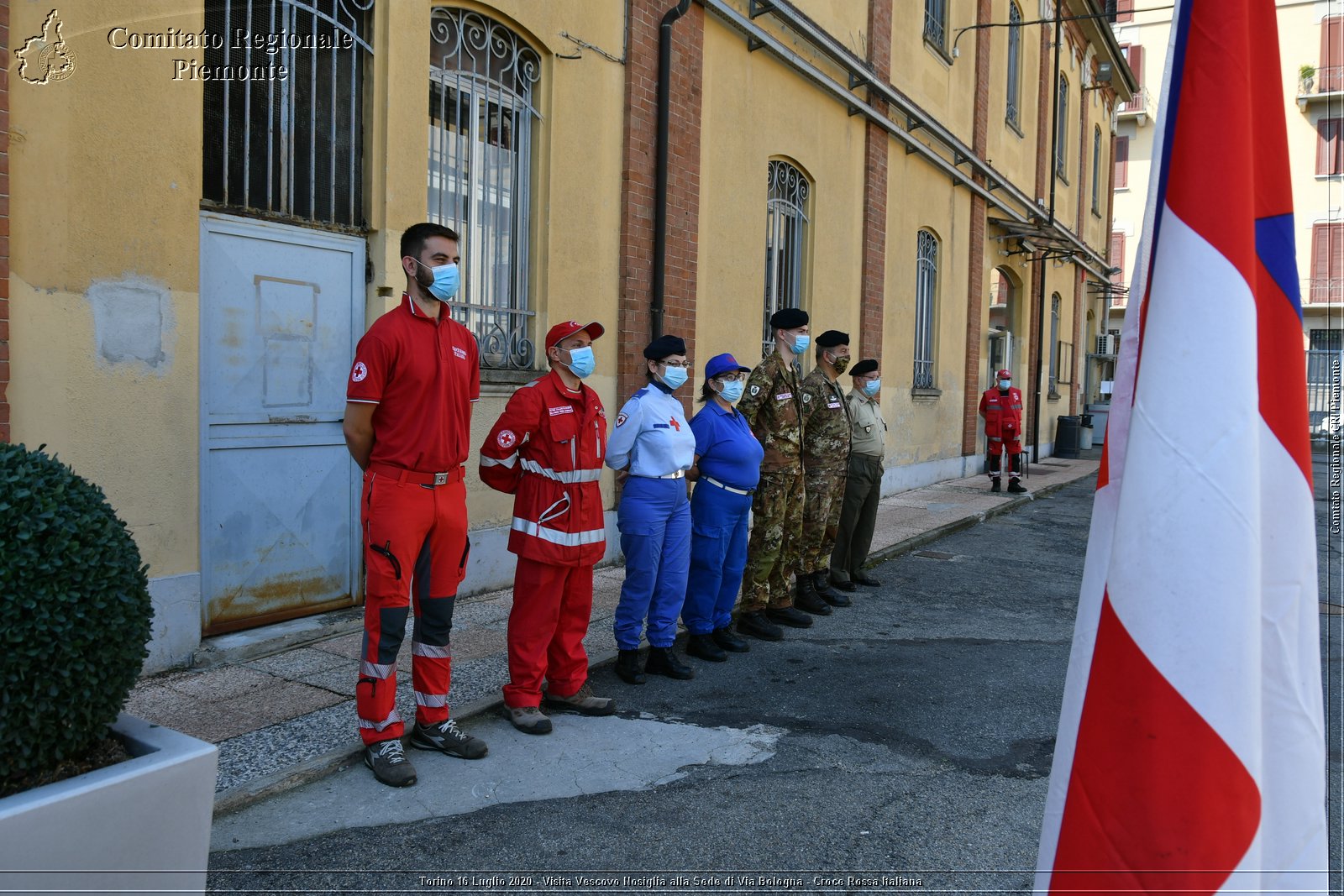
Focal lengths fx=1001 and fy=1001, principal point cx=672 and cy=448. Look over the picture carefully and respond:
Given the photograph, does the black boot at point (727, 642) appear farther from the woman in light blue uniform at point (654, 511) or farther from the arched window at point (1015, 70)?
the arched window at point (1015, 70)

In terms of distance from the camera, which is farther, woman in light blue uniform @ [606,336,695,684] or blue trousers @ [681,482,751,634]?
blue trousers @ [681,482,751,634]

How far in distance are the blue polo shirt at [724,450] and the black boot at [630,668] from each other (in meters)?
1.16

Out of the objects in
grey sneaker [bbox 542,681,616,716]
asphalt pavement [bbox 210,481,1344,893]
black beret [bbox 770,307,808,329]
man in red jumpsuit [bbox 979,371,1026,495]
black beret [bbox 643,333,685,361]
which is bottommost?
asphalt pavement [bbox 210,481,1344,893]

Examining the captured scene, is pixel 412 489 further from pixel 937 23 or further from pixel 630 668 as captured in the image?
pixel 937 23

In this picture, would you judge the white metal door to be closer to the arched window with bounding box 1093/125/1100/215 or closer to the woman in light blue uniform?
the woman in light blue uniform

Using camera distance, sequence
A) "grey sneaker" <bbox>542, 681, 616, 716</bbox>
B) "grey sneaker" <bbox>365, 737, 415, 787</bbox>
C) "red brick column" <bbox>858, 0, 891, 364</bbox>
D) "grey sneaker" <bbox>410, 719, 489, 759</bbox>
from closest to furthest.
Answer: "grey sneaker" <bbox>365, 737, 415, 787</bbox>
"grey sneaker" <bbox>410, 719, 489, 759</bbox>
"grey sneaker" <bbox>542, 681, 616, 716</bbox>
"red brick column" <bbox>858, 0, 891, 364</bbox>

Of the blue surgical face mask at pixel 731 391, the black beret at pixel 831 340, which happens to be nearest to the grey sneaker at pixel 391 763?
the blue surgical face mask at pixel 731 391

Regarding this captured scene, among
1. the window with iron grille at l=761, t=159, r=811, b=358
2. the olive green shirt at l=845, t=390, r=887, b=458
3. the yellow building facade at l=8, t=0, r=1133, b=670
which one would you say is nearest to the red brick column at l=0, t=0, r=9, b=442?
the yellow building facade at l=8, t=0, r=1133, b=670

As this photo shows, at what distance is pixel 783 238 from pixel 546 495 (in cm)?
707

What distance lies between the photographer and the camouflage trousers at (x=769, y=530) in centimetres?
638

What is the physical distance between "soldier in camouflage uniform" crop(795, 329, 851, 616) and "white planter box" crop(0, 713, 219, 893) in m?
4.95

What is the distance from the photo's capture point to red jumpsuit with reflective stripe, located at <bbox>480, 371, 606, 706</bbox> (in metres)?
4.61

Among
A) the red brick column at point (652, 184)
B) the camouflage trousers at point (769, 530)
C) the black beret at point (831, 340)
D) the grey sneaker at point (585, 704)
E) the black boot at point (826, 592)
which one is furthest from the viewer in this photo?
the red brick column at point (652, 184)

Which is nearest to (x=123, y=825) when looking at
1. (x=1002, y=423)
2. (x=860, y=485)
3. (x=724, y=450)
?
(x=724, y=450)
